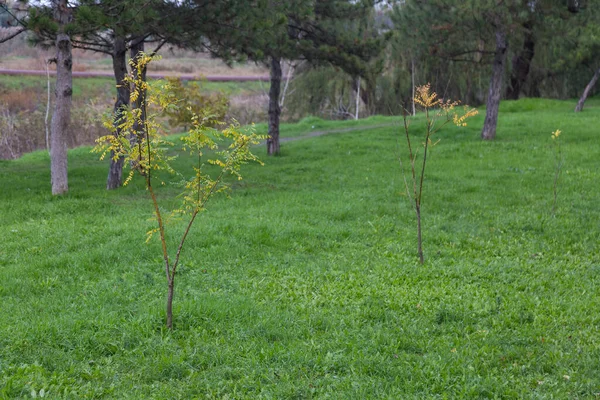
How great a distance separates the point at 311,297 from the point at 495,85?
42.1 ft

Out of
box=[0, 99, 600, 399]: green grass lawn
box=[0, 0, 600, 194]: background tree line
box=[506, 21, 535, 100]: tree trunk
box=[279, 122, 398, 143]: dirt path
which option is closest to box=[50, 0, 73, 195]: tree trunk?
box=[0, 0, 600, 194]: background tree line

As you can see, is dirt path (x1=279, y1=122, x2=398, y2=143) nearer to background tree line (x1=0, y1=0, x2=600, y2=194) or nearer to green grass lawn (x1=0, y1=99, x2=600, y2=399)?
background tree line (x1=0, y1=0, x2=600, y2=194)

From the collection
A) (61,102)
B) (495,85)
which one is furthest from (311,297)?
(495,85)

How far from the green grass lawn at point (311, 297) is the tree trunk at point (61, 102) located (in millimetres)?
424

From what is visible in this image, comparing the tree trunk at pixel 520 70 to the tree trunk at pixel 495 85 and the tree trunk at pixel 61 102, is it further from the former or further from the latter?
the tree trunk at pixel 61 102

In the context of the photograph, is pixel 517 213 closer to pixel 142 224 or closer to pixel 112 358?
pixel 142 224

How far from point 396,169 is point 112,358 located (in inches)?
387

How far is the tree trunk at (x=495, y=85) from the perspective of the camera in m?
16.0

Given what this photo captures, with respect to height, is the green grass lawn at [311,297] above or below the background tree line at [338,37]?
below

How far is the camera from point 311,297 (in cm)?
569

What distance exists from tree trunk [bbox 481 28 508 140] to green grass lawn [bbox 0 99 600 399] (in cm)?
613

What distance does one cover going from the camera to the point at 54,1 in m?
10.5

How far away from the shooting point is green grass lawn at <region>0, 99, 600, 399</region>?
411 cm

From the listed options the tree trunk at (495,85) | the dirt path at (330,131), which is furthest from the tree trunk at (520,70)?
the tree trunk at (495,85)
